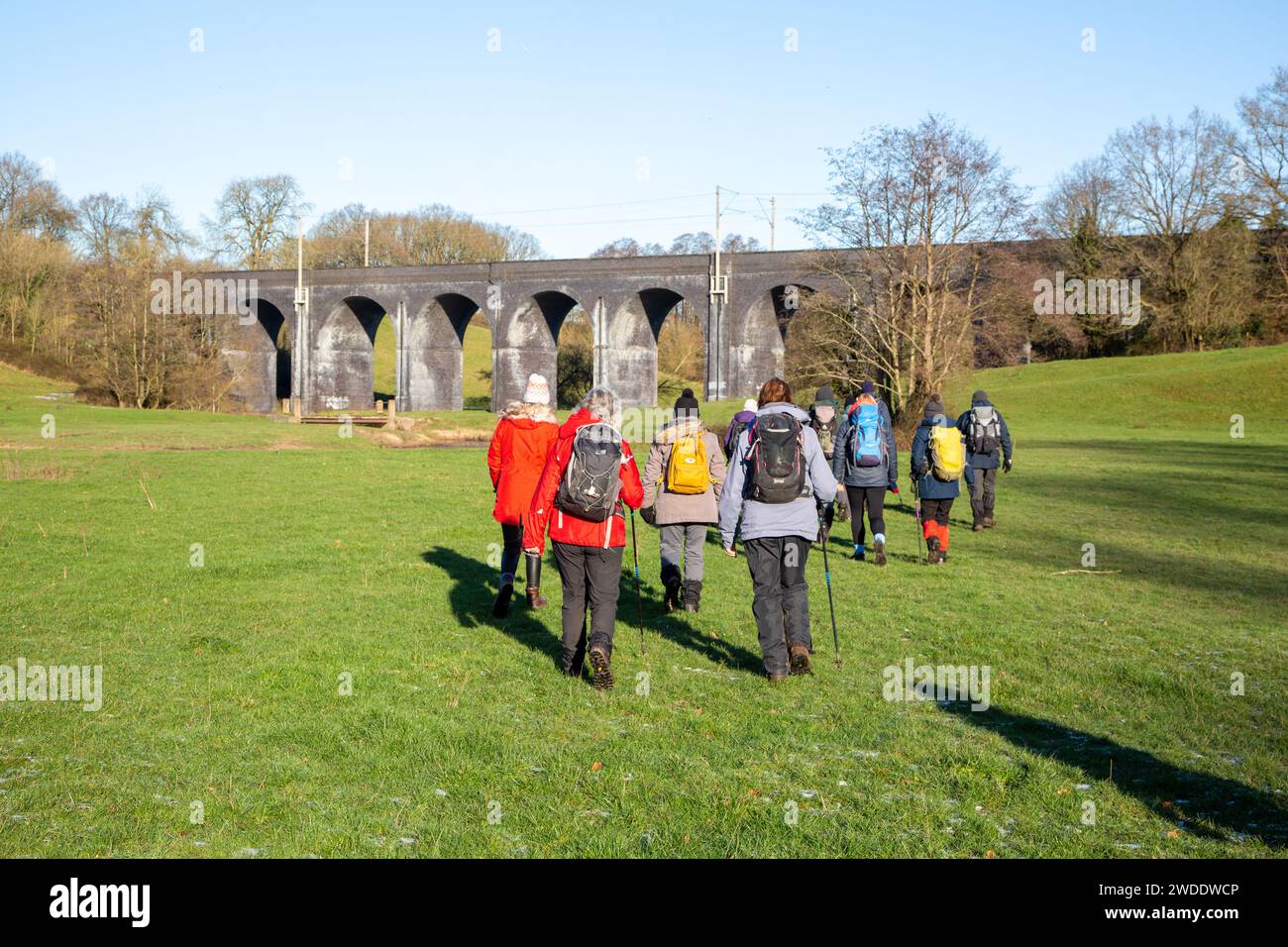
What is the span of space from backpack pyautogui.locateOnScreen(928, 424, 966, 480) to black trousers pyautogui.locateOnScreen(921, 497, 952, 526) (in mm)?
278

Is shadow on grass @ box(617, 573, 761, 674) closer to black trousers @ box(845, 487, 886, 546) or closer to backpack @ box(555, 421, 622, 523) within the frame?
backpack @ box(555, 421, 622, 523)

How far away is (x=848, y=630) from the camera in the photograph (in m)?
8.60

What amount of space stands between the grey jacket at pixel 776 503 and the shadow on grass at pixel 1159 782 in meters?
1.48

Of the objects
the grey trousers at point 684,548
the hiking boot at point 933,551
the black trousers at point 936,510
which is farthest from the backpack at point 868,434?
the grey trousers at point 684,548

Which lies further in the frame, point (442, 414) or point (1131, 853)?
point (442, 414)

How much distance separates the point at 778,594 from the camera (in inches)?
279

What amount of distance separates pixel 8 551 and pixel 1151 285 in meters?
54.5

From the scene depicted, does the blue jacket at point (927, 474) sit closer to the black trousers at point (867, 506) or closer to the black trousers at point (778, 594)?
the black trousers at point (867, 506)

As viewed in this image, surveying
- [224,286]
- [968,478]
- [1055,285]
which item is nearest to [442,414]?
[224,286]

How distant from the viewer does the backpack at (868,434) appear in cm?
1189

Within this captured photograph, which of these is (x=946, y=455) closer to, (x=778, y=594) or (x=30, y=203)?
(x=778, y=594)

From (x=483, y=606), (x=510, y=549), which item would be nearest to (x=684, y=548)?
(x=510, y=549)
